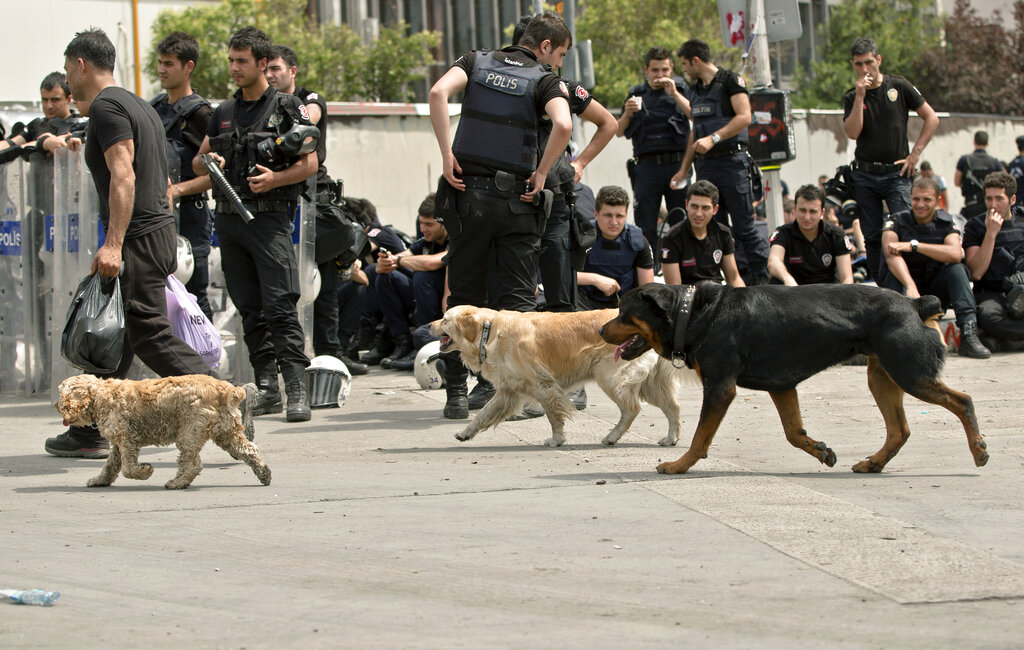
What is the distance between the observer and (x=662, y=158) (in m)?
11.3

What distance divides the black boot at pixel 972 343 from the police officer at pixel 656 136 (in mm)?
2608

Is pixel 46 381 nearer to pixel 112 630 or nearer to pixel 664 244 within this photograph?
pixel 664 244

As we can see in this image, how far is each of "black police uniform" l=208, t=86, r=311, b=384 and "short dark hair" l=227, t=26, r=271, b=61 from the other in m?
0.31

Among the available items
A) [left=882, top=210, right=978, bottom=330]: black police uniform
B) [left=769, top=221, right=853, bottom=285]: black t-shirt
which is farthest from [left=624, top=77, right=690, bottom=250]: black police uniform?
[left=882, top=210, right=978, bottom=330]: black police uniform

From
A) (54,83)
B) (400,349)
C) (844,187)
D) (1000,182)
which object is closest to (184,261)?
(54,83)

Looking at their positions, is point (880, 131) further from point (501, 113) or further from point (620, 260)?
Result: point (501, 113)

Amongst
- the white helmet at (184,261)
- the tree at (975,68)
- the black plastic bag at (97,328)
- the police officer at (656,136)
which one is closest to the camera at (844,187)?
the police officer at (656,136)

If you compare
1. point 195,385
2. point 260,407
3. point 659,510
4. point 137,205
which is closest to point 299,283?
point 260,407

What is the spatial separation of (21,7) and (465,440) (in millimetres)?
26462

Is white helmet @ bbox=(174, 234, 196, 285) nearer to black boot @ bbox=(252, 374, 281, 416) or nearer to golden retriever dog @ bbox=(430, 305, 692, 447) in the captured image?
black boot @ bbox=(252, 374, 281, 416)

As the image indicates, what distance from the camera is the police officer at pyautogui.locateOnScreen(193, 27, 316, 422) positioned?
777cm

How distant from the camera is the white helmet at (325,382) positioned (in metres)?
8.50

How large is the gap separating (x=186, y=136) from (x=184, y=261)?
0.90 metres

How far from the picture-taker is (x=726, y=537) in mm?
4621
